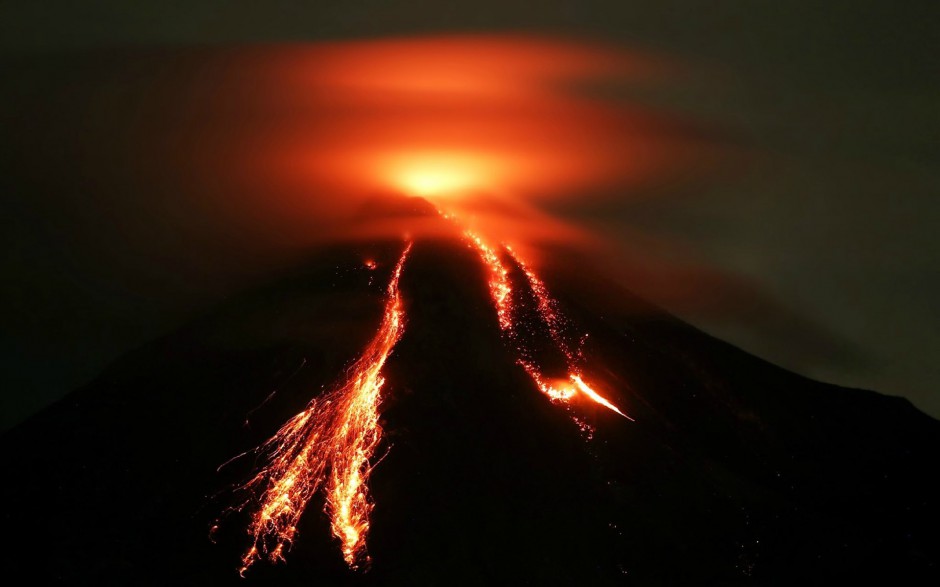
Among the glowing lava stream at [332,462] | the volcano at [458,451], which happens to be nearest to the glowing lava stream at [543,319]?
the volcano at [458,451]

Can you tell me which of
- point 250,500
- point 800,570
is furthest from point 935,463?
point 250,500

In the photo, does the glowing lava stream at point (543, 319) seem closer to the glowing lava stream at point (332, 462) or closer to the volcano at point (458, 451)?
the volcano at point (458, 451)

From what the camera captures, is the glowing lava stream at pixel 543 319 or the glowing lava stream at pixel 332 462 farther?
the glowing lava stream at pixel 543 319

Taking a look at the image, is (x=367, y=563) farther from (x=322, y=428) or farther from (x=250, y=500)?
(x=322, y=428)
